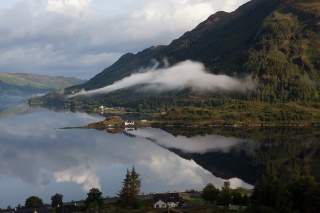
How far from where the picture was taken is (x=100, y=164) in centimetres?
14400

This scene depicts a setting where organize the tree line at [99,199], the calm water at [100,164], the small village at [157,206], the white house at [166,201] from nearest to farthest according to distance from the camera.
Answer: the small village at [157,206] < the tree line at [99,199] < the white house at [166,201] < the calm water at [100,164]

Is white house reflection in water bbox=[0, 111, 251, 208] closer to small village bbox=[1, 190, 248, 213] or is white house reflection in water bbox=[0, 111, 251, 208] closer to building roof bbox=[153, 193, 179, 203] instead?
small village bbox=[1, 190, 248, 213]

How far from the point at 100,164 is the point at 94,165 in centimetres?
248

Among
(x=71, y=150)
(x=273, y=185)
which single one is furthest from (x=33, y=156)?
(x=273, y=185)

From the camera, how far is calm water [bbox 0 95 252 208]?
378 ft

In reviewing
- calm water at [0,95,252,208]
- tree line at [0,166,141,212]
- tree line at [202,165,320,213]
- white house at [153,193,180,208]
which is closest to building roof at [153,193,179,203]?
white house at [153,193,180,208]

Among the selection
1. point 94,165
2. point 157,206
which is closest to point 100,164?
point 94,165

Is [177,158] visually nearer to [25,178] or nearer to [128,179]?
[25,178]

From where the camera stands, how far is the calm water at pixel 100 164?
4535 inches

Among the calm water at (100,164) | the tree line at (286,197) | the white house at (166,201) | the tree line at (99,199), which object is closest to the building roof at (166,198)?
the white house at (166,201)

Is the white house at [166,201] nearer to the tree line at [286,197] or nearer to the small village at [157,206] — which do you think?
the small village at [157,206]

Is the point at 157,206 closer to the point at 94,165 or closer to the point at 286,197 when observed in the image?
the point at 286,197

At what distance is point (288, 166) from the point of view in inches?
5148

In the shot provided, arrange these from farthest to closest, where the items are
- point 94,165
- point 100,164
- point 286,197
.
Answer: point 100,164 → point 94,165 → point 286,197
